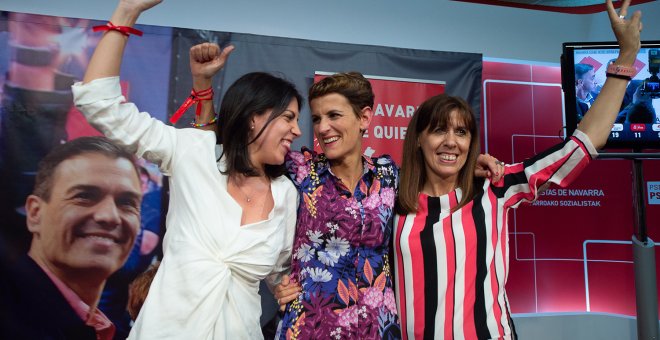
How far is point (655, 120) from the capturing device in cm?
300

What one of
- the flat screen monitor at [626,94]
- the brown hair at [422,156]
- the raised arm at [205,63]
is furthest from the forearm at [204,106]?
the flat screen monitor at [626,94]

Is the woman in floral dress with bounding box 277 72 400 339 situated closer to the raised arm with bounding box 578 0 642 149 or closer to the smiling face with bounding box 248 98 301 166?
the smiling face with bounding box 248 98 301 166

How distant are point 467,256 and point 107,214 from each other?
2.20 metres

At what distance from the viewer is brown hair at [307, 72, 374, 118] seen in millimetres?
1774

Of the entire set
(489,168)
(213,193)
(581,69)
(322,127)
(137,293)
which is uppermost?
(581,69)

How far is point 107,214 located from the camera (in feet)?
9.60

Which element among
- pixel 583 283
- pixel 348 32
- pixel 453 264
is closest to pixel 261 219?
pixel 453 264

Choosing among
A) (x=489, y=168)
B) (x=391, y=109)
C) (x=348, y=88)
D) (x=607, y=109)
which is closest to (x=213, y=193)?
(x=348, y=88)

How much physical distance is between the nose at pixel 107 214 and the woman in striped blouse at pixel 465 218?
192 centimetres

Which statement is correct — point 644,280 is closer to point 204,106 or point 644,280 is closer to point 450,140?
point 450,140

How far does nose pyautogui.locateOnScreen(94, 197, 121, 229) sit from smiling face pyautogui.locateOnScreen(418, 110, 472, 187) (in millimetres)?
2031

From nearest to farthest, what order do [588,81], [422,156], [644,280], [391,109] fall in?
1. [422,156]
2. [644,280]
3. [588,81]
4. [391,109]

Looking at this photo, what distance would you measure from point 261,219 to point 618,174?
369 cm

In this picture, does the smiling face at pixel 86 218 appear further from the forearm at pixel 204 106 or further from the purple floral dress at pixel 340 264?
the purple floral dress at pixel 340 264
